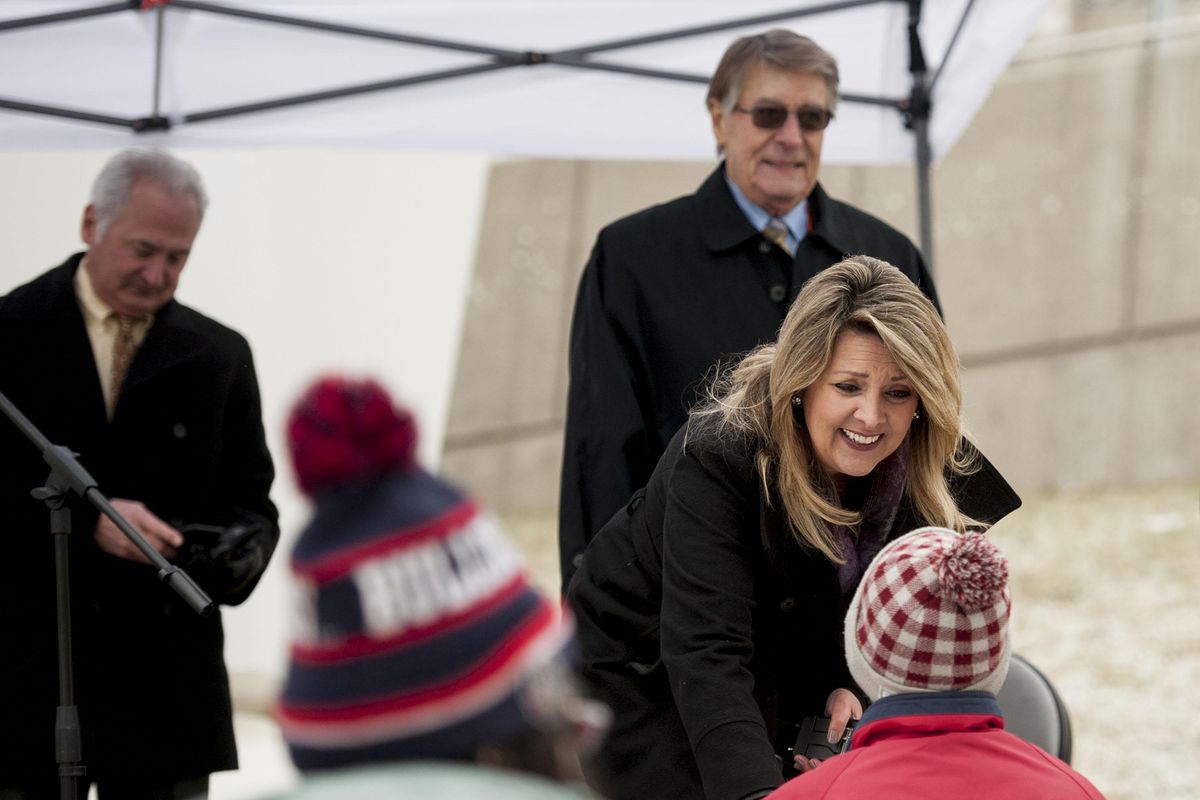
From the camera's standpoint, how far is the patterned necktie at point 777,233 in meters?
3.28

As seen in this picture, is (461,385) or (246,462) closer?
(246,462)

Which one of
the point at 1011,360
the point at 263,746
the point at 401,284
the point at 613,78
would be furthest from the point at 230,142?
the point at 1011,360

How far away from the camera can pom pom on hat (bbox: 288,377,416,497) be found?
0.99 meters

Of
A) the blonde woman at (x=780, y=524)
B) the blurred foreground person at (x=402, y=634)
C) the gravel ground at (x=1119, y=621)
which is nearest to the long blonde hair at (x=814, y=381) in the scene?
the blonde woman at (x=780, y=524)

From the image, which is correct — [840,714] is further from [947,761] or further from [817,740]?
[947,761]

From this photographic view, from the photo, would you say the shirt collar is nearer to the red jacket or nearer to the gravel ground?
the red jacket

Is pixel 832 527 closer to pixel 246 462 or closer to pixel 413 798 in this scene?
pixel 246 462

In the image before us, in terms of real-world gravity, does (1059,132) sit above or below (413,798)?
above

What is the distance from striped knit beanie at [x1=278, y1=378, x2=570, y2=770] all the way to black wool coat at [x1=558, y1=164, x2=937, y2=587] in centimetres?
213

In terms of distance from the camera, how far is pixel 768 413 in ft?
8.21

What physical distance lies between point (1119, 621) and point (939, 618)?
25.6 feet

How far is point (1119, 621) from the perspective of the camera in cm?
923

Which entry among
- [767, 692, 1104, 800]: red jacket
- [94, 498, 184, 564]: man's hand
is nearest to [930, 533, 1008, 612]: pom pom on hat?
[767, 692, 1104, 800]: red jacket

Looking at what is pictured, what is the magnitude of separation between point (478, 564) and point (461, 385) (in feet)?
34.8
